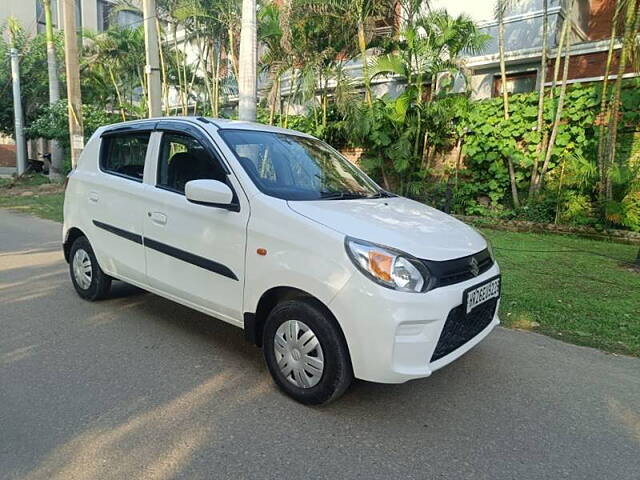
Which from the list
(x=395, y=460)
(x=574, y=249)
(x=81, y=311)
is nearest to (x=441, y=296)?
(x=395, y=460)

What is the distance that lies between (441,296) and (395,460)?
36.0 inches

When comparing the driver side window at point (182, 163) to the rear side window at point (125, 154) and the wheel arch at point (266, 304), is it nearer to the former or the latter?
the rear side window at point (125, 154)

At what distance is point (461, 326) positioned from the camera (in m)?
2.99

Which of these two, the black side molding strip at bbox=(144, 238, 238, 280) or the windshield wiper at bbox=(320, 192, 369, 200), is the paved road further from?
the windshield wiper at bbox=(320, 192, 369, 200)

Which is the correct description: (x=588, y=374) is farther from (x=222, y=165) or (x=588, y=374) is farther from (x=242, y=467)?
(x=222, y=165)

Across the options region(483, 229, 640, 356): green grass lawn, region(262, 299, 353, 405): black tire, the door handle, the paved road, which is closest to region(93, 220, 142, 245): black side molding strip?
the door handle

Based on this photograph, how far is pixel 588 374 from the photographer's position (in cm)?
364

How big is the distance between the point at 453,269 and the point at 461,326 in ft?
1.25

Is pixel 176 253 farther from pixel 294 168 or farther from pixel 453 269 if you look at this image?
pixel 453 269

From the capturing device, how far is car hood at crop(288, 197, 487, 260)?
285cm

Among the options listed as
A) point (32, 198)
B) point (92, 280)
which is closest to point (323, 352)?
point (92, 280)

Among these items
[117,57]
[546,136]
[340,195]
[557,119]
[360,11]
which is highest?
[117,57]

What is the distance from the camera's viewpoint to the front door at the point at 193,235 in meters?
3.35

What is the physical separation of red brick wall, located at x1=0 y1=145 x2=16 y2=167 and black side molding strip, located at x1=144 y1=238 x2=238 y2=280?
134ft
